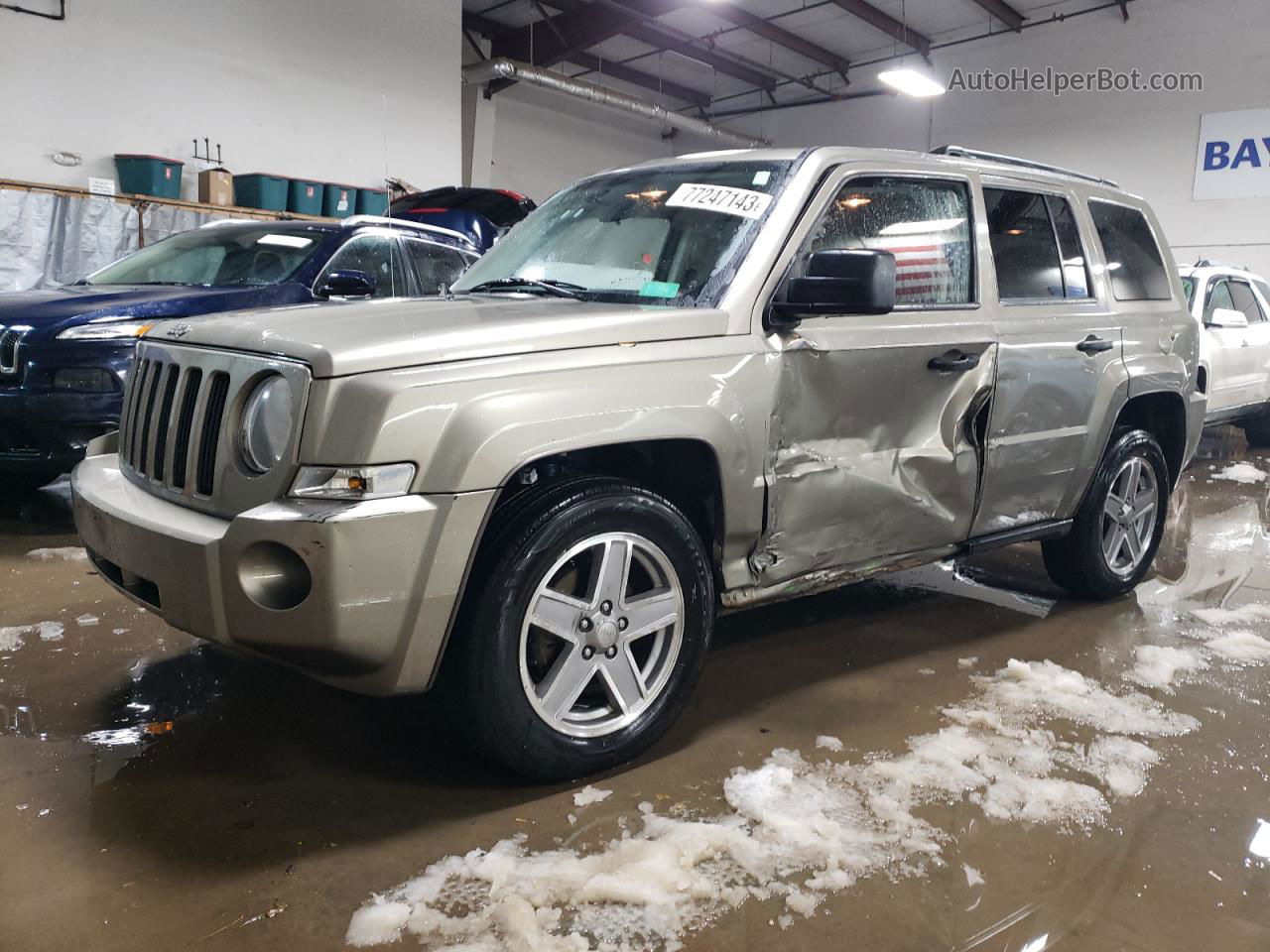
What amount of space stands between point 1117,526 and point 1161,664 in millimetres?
834

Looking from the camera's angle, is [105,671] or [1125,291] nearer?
[105,671]

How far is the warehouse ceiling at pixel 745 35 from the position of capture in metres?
14.9

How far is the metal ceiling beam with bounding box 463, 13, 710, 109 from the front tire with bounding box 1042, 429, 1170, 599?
1443 cm

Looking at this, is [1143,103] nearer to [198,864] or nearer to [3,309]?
[3,309]

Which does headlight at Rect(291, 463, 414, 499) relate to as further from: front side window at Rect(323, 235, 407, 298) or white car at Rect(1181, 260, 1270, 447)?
white car at Rect(1181, 260, 1270, 447)

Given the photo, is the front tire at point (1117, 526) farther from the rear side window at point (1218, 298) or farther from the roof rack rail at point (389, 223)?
the rear side window at point (1218, 298)

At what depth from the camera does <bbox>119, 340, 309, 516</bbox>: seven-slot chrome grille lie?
2.15m

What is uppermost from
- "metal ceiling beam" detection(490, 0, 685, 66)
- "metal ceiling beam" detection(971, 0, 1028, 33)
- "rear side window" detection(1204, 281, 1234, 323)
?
"metal ceiling beam" detection(971, 0, 1028, 33)

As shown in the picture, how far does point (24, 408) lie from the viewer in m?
4.51

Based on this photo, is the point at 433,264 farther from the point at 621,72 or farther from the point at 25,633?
the point at 621,72

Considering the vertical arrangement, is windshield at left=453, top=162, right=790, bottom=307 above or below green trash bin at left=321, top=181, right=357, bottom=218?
below

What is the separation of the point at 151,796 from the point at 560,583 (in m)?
1.13

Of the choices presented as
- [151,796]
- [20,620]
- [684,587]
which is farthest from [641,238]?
[20,620]

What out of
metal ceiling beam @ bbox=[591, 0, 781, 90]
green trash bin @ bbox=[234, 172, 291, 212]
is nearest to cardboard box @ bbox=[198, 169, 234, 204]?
green trash bin @ bbox=[234, 172, 291, 212]
